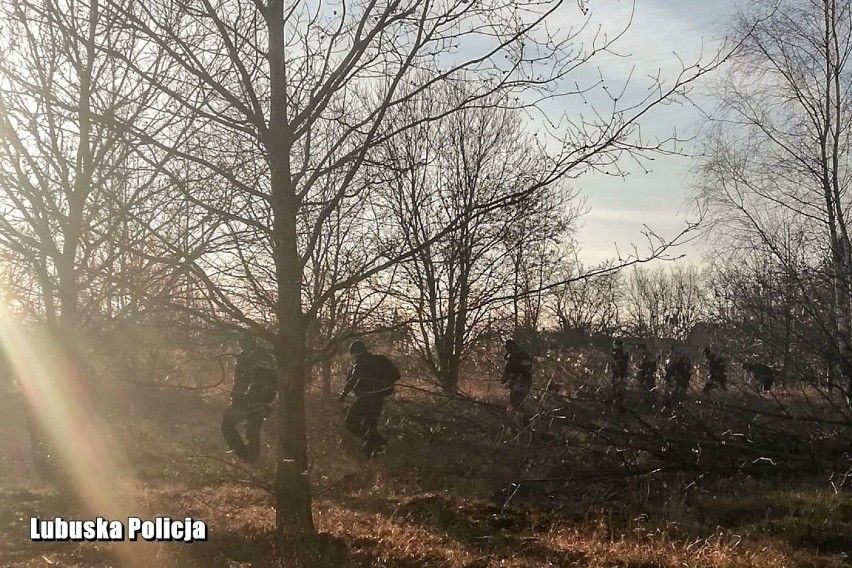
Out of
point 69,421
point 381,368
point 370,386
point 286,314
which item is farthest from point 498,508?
point 69,421

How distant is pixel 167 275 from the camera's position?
5152 millimetres

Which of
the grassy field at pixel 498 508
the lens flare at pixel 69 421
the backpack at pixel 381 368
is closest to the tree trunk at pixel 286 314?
the grassy field at pixel 498 508

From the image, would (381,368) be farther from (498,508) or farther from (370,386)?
(498,508)

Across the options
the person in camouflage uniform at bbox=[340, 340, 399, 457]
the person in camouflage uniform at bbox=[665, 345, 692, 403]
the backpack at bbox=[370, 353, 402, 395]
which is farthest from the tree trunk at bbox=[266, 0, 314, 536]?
the person in camouflage uniform at bbox=[665, 345, 692, 403]

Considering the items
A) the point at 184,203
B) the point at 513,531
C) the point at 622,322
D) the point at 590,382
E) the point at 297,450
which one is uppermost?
the point at 184,203

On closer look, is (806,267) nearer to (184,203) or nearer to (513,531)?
(513,531)

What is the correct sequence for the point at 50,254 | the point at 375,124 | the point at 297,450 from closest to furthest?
the point at 375,124 < the point at 297,450 < the point at 50,254

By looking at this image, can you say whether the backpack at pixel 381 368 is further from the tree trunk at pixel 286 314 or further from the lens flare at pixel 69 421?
the tree trunk at pixel 286 314

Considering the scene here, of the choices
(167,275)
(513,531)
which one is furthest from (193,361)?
(513,531)

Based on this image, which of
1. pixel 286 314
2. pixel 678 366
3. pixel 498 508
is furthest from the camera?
pixel 678 366

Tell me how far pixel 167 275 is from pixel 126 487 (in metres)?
4.84

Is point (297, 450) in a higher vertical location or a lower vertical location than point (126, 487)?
higher

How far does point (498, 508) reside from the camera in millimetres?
7438

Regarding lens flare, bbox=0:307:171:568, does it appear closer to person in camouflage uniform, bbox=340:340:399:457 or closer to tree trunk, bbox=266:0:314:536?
person in camouflage uniform, bbox=340:340:399:457
